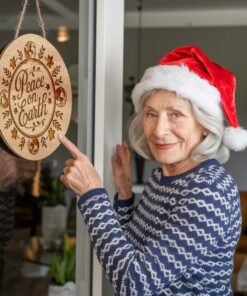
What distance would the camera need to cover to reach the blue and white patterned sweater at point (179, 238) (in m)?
0.97

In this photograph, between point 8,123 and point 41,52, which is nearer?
point 8,123

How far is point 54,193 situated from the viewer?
131cm

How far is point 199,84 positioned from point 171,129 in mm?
127

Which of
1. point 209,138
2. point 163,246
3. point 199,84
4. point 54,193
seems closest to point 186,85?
point 199,84

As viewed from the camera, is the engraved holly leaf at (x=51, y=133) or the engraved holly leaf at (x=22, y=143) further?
the engraved holly leaf at (x=51, y=133)

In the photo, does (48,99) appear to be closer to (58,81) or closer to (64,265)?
(58,81)

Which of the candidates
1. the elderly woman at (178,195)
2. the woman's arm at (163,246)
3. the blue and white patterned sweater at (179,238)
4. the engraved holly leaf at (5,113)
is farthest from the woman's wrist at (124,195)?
the engraved holly leaf at (5,113)

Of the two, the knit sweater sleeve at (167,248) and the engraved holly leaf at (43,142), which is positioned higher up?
the engraved holly leaf at (43,142)

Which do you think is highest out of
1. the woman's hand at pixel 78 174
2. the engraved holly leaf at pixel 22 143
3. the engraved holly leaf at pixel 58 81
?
the engraved holly leaf at pixel 58 81

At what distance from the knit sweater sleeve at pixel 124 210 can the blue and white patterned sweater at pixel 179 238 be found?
202 millimetres

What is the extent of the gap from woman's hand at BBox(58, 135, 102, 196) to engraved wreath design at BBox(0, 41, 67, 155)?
0.05 m

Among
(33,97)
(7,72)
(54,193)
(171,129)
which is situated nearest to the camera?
(7,72)

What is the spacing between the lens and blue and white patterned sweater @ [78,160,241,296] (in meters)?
0.97

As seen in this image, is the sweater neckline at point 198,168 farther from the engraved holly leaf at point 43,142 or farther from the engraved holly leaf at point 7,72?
the engraved holly leaf at point 7,72
